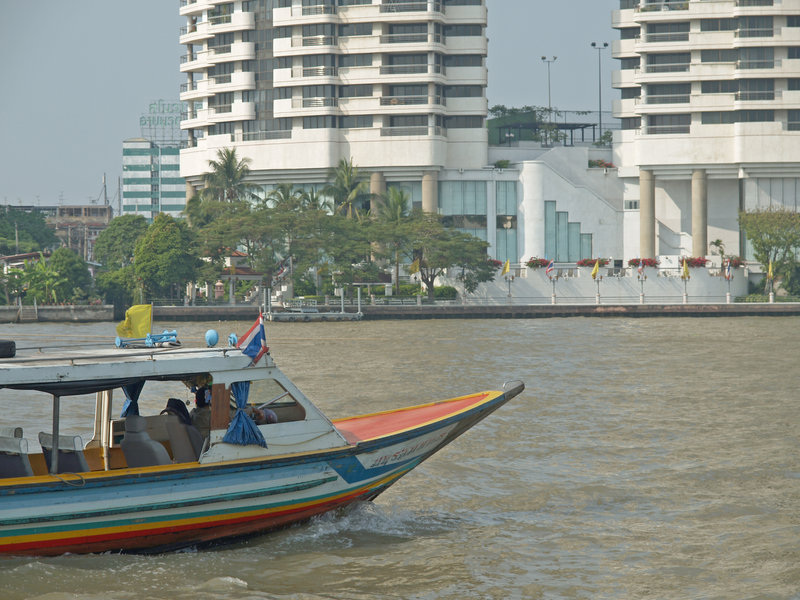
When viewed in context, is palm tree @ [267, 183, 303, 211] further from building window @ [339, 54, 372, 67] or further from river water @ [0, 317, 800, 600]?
river water @ [0, 317, 800, 600]

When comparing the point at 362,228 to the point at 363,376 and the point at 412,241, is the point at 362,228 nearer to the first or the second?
the point at 412,241

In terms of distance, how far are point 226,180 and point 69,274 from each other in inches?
604

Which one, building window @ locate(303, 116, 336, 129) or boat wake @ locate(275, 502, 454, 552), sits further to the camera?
building window @ locate(303, 116, 336, 129)

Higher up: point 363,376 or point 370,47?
point 370,47

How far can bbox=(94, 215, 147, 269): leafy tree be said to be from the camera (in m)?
103

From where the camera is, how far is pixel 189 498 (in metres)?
11.3

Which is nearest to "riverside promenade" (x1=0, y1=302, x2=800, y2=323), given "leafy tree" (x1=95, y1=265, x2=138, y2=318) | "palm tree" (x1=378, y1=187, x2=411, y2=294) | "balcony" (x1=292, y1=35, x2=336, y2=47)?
"leafy tree" (x1=95, y1=265, x2=138, y2=318)

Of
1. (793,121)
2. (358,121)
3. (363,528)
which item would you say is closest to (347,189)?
(358,121)

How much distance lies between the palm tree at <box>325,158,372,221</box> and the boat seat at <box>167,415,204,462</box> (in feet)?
223

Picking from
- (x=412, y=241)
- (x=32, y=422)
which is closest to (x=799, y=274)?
(x=412, y=241)

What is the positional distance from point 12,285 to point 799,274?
184 feet

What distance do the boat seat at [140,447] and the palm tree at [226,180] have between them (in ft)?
232

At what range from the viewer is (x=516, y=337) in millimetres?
48812

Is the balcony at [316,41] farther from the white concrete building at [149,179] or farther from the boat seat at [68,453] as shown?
the white concrete building at [149,179]
